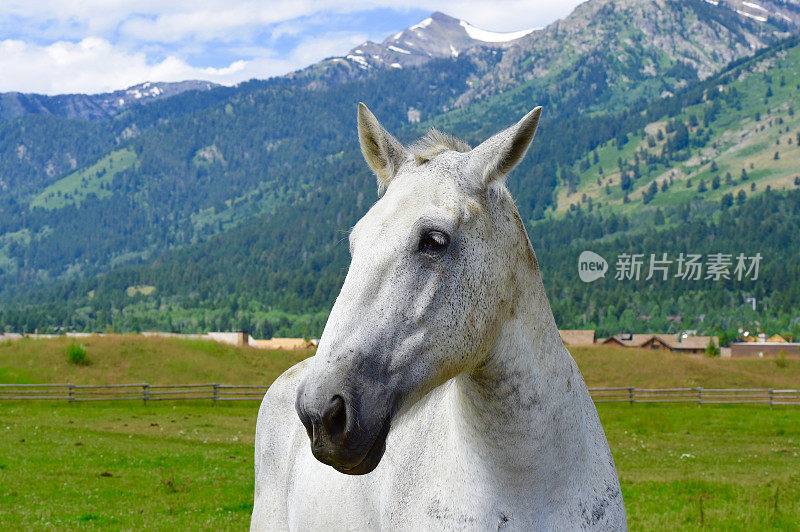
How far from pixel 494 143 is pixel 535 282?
723 millimetres

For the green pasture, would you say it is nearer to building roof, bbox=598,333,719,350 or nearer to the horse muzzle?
the horse muzzle

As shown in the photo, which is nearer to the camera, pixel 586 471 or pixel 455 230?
pixel 455 230

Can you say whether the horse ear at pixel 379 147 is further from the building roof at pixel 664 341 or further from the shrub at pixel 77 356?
the building roof at pixel 664 341

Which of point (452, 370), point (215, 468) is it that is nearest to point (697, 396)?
point (215, 468)

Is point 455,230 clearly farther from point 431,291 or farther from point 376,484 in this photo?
point 376,484

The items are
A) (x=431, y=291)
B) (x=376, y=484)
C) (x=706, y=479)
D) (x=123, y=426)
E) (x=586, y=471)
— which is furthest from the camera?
(x=123, y=426)

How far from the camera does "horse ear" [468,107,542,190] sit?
301 cm

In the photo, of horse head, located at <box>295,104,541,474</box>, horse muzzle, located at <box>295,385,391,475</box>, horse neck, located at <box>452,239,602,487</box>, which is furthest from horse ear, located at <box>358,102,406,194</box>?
horse muzzle, located at <box>295,385,391,475</box>

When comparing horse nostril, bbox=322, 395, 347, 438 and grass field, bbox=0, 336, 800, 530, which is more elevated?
horse nostril, bbox=322, 395, 347, 438

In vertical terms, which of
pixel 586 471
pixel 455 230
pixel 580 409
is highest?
pixel 455 230

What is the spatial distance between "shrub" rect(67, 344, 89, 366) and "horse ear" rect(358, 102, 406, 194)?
50.3 meters

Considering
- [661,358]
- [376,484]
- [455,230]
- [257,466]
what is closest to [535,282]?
[455,230]

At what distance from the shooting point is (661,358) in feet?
185

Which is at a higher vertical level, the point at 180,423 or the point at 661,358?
the point at 180,423
